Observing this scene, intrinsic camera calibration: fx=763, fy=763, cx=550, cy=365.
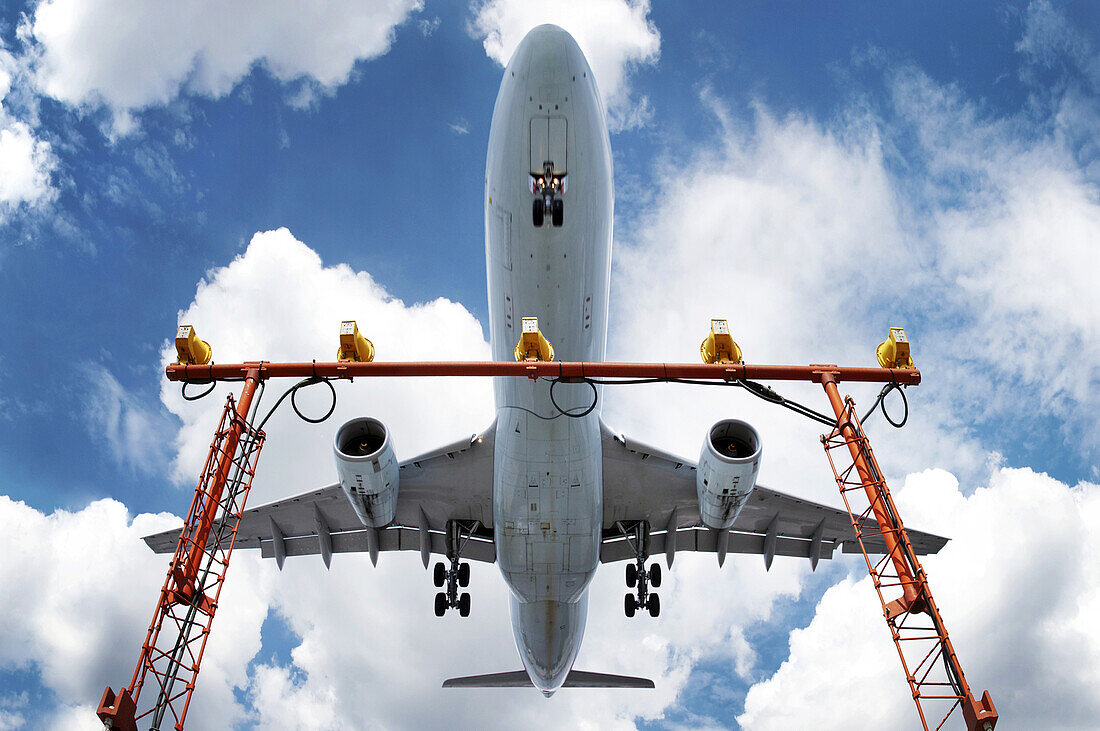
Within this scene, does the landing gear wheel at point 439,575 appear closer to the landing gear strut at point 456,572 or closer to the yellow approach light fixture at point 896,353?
the landing gear strut at point 456,572

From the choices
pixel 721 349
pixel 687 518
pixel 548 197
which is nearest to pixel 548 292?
pixel 548 197

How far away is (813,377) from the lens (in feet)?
33.3

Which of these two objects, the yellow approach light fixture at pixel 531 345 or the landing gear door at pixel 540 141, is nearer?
the yellow approach light fixture at pixel 531 345

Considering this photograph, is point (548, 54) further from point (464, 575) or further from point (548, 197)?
point (464, 575)

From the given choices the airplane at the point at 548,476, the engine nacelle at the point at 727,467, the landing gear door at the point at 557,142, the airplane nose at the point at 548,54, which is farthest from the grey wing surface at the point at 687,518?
the airplane nose at the point at 548,54

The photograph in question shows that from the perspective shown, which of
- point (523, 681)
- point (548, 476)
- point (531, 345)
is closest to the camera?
point (531, 345)

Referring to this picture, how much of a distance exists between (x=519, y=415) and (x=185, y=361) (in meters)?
5.60

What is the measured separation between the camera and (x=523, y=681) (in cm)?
2111

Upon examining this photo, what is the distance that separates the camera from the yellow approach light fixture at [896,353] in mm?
10234

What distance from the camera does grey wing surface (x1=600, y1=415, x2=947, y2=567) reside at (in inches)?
648

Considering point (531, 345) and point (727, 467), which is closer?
Result: point (531, 345)

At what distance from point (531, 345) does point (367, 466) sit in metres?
4.94

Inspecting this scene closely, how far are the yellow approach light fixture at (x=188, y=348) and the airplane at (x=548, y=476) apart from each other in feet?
12.3

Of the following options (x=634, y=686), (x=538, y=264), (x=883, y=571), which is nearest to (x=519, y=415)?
(x=538, y=264)
